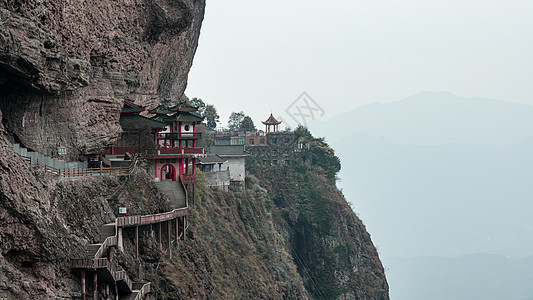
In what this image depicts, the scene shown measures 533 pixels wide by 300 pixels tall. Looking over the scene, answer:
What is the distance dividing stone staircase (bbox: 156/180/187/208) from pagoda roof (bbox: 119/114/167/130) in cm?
422

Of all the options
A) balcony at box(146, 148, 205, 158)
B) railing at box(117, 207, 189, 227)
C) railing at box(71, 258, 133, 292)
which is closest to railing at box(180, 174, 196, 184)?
balcony at box(146, 148, 205, 158)

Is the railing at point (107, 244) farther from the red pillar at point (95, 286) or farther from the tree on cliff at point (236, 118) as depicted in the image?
the tree on cliff at point (236, 118)

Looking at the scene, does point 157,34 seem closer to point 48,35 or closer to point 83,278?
point 48,35

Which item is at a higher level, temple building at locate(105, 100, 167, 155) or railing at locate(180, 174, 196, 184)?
temple building at locate(105, 100, 167, 155)

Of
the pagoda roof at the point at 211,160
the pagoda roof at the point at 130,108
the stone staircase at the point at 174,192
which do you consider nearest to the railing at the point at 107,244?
the stone staircase at the point at 174,192

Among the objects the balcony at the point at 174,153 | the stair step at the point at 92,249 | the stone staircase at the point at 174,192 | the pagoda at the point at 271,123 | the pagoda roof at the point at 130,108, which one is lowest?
the stair step at the point at 92,249

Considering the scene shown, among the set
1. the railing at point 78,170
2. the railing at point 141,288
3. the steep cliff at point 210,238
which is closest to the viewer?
the steep cliff at point 210,238

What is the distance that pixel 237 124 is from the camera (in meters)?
104

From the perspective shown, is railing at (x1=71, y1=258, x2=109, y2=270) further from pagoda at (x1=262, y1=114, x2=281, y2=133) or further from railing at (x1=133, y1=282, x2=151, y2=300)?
pagoda at (x1=262, y1=114, x2=281, y2=133)

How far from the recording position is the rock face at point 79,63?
2981 cm

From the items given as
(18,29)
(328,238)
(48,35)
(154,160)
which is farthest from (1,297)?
(328,238)

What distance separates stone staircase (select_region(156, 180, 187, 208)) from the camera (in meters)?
46.9

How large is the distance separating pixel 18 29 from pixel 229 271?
30754mm

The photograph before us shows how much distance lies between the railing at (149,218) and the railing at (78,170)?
3.44 metres
